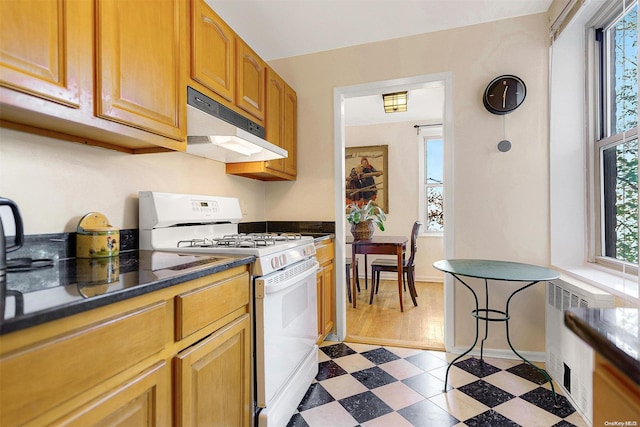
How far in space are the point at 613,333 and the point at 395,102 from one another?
347 centimetres

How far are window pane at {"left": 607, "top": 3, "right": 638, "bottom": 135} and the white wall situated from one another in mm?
2508

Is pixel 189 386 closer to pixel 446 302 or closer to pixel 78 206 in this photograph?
pixel 78 206

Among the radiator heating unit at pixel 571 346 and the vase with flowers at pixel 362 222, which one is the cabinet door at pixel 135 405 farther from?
the vase with flowers at pixel 362 222

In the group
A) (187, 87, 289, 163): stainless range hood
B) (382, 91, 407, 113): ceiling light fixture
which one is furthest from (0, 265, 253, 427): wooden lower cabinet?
(382, 91, 407, 113): ceiling light fixture

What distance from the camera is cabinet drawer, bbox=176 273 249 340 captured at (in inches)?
38.9

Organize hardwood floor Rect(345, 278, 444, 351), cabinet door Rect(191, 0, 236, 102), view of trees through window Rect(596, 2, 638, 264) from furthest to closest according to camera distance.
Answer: hardwood floor Rect(345, 278, 444, 351)
view of trees through window Rect(596, 2, 638, 264)
cabinet door Rect(191, 0, 236, 102)

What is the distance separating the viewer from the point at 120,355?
77 cm

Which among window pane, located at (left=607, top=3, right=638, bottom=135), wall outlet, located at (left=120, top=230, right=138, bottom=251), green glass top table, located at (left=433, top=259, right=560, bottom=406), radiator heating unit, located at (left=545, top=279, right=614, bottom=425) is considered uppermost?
window pane, located at (left=607, top=3, right=638, bottom=135)

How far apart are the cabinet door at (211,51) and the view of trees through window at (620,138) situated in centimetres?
203

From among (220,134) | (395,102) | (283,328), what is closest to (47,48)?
(220,134)

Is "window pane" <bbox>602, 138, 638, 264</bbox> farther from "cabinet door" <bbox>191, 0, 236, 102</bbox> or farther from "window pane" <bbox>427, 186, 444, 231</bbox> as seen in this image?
"window pane" <bbox>427, 186, 444, 231</bbox>

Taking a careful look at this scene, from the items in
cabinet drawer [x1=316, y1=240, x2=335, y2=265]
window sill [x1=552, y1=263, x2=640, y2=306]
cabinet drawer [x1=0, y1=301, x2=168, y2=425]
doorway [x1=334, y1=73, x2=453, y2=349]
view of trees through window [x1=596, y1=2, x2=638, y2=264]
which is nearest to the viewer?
cabinet drawer [x1=0, y1=301, x2=168, y2=425]

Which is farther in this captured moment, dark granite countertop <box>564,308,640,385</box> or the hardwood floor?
the hardwood floor

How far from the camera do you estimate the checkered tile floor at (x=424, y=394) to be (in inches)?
62.4
